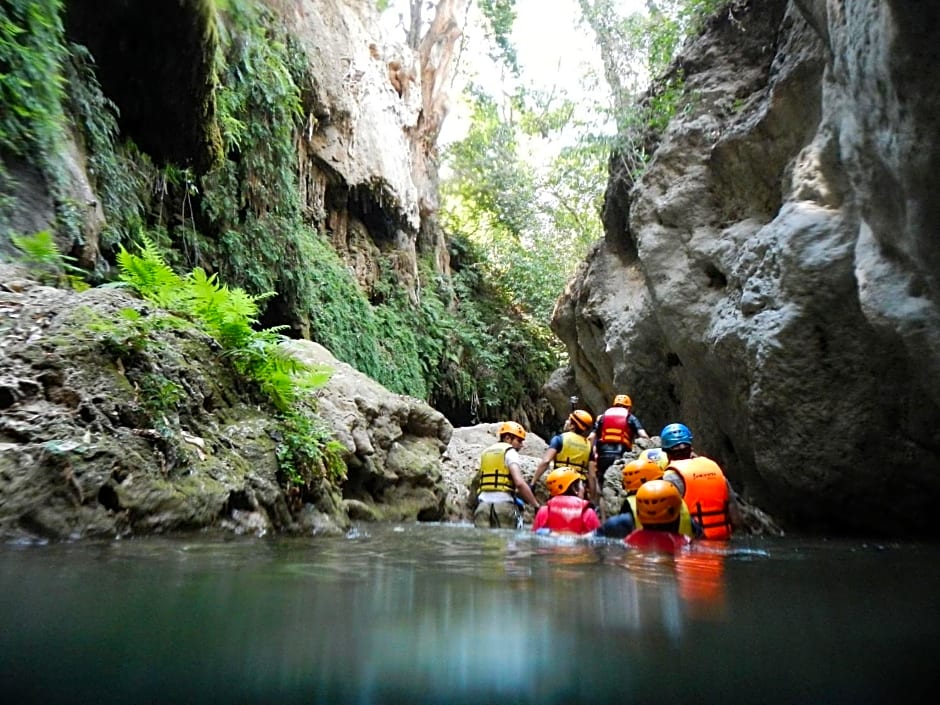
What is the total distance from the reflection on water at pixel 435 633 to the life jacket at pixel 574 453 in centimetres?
575

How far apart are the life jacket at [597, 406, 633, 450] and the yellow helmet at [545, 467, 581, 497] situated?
8.42 ft

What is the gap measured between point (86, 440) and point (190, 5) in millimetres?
6625

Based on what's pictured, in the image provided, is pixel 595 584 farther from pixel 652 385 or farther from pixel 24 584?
pixel 652 385

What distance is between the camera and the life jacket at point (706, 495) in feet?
18.9

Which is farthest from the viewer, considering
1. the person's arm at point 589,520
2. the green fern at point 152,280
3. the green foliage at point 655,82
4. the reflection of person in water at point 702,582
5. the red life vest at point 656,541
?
the green foliage at point 655,82

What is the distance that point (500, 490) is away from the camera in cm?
839

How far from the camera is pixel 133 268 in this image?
20.1ft

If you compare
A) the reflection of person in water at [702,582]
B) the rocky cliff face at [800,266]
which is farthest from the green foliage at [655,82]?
the reflection of person in water at [702,582]

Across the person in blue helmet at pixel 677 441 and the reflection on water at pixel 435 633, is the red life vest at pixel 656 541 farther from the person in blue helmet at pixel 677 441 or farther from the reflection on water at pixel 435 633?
the person in blue helmet at pixel 677 441

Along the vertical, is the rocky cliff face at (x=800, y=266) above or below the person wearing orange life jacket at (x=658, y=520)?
above

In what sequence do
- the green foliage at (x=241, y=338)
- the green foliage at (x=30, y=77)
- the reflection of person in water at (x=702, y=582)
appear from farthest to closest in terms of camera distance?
1. the green foliage at (x=30, y=77)
2. the green foliage at (x=241, y=338)
3. the reflection of person in water at (x=702, y=582)

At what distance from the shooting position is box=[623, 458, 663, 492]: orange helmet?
19.4 feet

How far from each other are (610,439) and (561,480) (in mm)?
2800

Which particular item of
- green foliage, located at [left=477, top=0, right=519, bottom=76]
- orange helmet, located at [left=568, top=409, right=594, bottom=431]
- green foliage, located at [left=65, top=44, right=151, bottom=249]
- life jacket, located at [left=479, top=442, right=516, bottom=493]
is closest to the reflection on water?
life jacket, located at [left=479, top=442, right=516, bottom=493]
